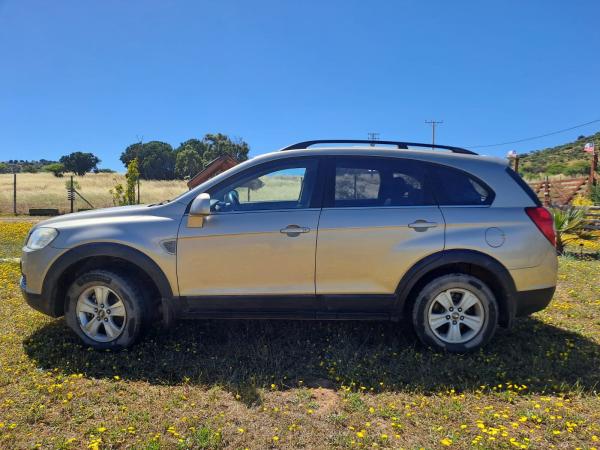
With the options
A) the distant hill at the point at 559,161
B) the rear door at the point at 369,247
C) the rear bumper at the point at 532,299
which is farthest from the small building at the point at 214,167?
the distant hill at the point at 559,161

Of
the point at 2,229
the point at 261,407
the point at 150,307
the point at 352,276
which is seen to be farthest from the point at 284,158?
the point at 2,229

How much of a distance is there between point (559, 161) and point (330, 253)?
60.3 m

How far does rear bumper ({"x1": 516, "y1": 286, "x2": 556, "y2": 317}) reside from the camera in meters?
3.87

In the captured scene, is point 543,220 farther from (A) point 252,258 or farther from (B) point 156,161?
(B) point 156,161

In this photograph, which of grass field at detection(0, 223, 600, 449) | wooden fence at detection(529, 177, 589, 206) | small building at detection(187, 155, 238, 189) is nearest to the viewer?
grass field at detection(0, 223, 600, 449)

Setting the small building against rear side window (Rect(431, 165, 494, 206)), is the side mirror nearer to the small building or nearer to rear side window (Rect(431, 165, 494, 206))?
rear side window (Rect(431, 165, 494, 206))

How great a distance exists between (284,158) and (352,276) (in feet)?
3.93

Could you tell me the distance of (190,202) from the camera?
13.0 feet

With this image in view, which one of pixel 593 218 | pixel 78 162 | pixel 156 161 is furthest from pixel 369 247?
pixel 78 162

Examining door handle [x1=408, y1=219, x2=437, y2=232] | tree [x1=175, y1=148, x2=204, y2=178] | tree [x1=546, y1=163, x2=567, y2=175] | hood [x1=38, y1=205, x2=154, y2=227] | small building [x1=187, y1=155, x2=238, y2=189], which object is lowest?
door handle [x1=408, y1=219, x2=437, y2=232]

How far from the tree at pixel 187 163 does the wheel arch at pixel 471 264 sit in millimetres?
55785

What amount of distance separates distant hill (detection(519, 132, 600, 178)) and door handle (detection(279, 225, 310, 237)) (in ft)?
147

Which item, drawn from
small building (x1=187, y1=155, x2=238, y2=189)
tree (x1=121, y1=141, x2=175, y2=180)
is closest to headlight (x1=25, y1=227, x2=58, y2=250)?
small building (x1=187, y1=155, x2=238, y2=189)

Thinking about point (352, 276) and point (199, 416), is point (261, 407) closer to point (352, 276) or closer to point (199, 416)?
point (199, 416)
